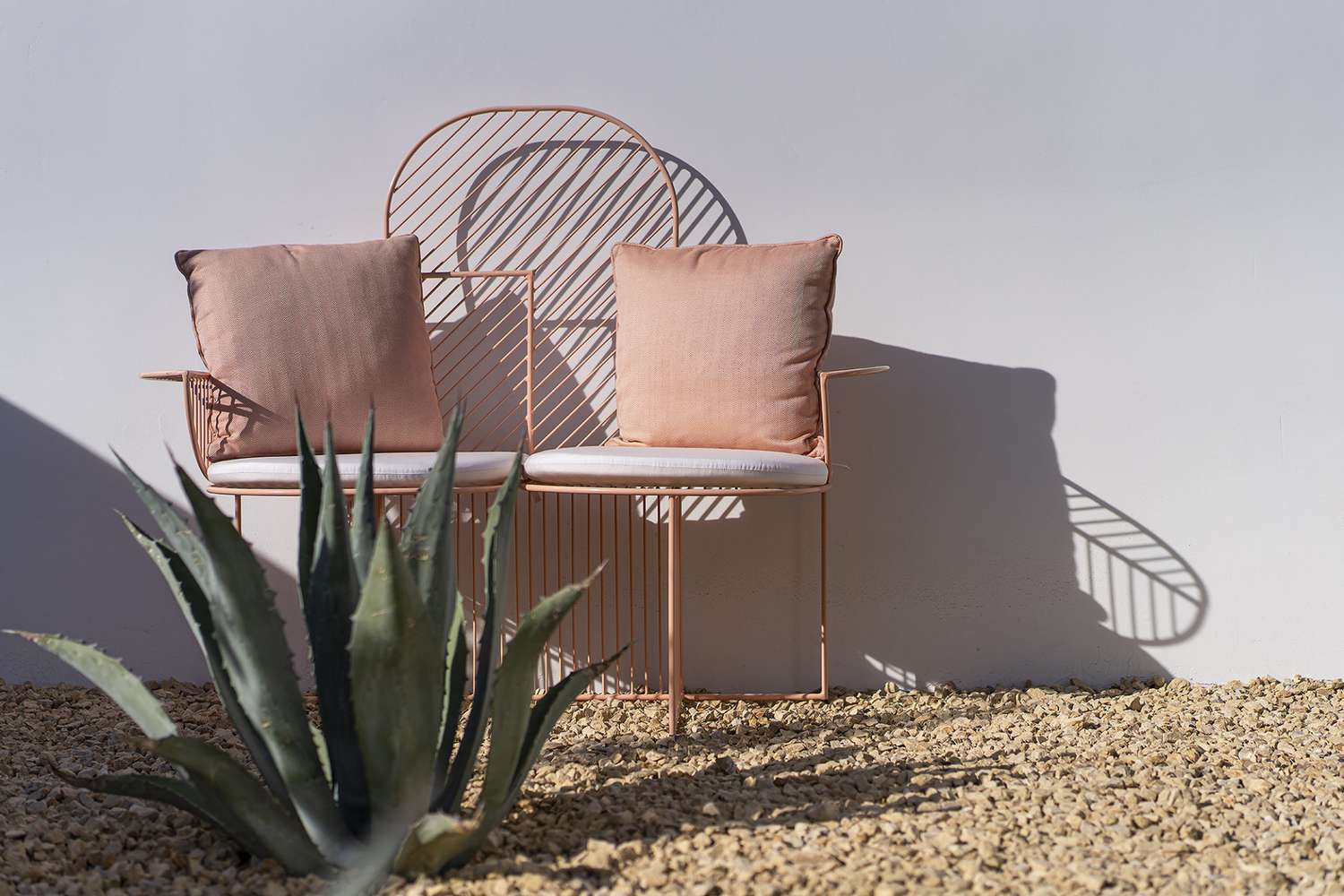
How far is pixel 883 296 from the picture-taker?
2.67m

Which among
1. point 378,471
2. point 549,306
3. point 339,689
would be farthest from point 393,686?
point 549,306

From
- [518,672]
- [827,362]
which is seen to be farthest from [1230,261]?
[518,672]

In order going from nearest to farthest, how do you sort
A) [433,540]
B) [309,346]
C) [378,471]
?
[433,540]
[378,471]
[309,346]

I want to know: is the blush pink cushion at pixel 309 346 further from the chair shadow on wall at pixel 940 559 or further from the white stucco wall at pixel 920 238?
the chair shadow on wall at pixel 940 559

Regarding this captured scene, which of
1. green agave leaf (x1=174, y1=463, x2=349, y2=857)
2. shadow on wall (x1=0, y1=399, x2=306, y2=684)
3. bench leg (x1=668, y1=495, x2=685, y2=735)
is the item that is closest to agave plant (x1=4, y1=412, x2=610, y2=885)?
green agave leaf (x1=174, y1=463, x2=349, y2=857)

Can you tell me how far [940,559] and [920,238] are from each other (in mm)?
755

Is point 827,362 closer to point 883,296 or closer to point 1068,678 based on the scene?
point 883,296

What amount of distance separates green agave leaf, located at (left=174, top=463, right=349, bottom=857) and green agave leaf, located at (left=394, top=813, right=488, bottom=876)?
0.11m

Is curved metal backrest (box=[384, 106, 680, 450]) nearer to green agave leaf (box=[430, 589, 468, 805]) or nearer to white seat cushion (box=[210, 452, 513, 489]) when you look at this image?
white seat cushion (box=[210, 452, 513, 489])

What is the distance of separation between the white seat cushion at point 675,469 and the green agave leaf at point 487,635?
62 cm

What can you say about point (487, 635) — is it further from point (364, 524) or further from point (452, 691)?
point (364, 524)

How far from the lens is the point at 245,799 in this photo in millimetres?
1375

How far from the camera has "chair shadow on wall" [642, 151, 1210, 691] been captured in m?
2.66

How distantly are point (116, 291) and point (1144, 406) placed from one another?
8.03 ft
